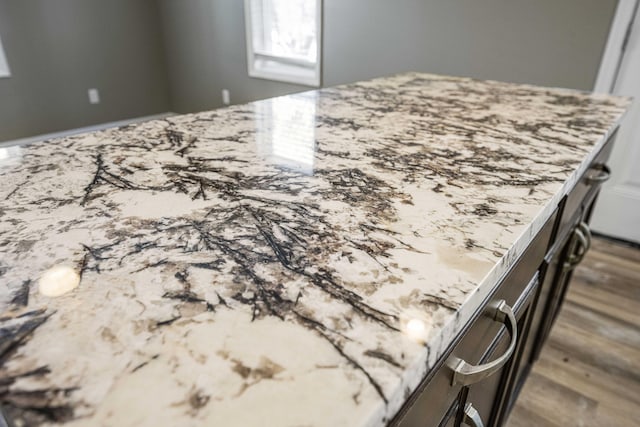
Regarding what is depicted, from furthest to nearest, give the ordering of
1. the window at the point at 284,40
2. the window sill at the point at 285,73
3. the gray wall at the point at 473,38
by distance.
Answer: the window sill at the point at 285,73
the window at the point at 284,40
the gray wall at the point at 473,38

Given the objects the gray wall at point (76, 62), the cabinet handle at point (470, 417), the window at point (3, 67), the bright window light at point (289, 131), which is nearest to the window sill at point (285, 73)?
the gray wall at point (76, 62)

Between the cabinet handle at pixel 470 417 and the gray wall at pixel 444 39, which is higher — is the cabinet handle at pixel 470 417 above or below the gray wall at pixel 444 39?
below

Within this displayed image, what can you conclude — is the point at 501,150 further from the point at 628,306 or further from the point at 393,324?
the point at 628,306

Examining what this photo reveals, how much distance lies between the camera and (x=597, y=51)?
6.99 feet

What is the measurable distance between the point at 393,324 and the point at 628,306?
1.93m

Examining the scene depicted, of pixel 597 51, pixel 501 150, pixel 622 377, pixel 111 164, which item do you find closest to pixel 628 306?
pixel 622 377

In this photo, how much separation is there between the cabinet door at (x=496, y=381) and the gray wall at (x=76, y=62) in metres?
4.15

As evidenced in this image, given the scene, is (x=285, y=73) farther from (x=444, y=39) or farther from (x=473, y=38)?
(x=473, y=38)

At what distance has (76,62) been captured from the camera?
12.4 feet

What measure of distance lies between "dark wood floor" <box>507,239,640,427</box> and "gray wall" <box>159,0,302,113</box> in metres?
2.54

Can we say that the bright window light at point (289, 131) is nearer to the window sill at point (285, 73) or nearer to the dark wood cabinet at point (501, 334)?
the dark wood cabinet at point (501, 334)

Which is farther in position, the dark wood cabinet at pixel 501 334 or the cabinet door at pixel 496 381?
the cabinet door at pixel 496 381

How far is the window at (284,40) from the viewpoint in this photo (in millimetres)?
3314

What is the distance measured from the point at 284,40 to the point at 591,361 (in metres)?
3.12
